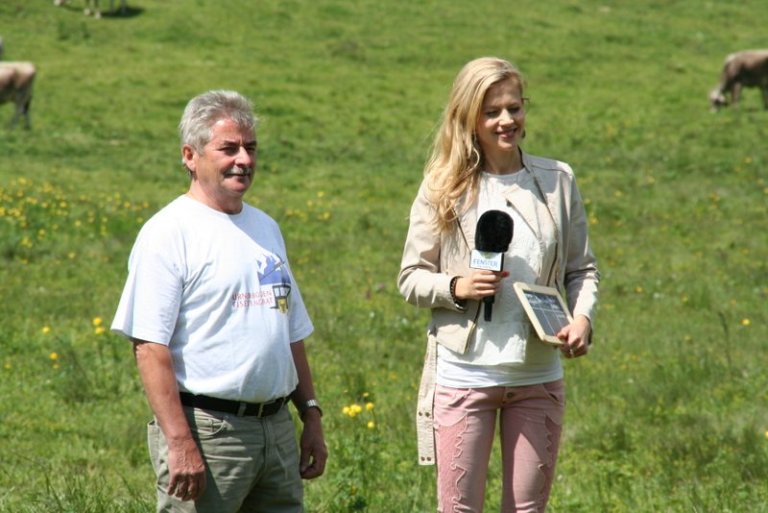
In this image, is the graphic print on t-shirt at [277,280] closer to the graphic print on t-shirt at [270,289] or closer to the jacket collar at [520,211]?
the graphic print on t-shirt at [270,289]

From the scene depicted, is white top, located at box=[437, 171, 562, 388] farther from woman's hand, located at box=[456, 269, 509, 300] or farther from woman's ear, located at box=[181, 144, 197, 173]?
woman's ear, located at box=[181, 144, 197, 173]

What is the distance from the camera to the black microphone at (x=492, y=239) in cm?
386

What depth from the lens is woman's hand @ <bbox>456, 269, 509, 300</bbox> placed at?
12.7ft

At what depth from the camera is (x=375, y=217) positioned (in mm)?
14773

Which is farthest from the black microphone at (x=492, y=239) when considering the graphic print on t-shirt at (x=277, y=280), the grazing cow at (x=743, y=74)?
the grazing cow at (x=743, y=74)

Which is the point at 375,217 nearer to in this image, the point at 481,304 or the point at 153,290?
the point at 481,304

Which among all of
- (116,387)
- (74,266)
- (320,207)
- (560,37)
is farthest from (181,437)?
(560,37)

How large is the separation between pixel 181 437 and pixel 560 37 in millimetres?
31187

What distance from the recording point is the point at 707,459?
6359 millimetres

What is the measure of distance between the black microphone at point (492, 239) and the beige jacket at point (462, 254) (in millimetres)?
188

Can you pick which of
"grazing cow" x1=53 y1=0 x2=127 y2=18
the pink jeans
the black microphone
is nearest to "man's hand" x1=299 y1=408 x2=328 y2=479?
the pink jeans

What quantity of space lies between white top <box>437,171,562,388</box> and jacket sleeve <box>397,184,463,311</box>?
15 cm

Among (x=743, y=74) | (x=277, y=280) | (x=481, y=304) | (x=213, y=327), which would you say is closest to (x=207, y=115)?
(x=277, y=280)

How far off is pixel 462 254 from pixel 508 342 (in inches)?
14.1
